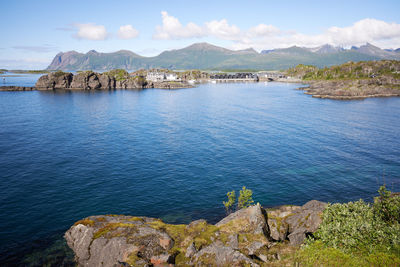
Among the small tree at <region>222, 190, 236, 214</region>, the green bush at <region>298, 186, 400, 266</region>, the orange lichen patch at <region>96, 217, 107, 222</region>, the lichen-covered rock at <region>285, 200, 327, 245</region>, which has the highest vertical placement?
the green bush at <region>298, 186, 400, 266</region>

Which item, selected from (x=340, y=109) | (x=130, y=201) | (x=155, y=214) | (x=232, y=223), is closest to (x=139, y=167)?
(x=130, y=201)

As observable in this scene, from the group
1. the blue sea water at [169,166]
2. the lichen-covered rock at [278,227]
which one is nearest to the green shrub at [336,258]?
the lichen-covered rock at [278,227]

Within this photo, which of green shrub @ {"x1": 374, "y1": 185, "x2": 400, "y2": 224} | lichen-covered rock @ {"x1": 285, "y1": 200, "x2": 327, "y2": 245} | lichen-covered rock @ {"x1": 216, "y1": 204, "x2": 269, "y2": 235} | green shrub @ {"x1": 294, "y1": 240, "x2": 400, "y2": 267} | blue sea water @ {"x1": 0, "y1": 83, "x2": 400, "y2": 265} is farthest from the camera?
blue sea water @ {"x1": 0, "y1": 83, "x2": 400, "y2": 265}

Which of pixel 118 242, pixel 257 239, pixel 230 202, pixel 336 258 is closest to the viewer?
pixel 336 258

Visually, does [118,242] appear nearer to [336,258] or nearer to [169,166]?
[336,258]

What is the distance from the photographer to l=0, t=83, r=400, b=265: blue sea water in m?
44.6

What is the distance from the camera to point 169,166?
64562 mm

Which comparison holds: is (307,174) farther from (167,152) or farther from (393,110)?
(393,110)

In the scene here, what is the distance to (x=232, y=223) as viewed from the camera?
30.5 meters

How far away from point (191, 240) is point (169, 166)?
36720 millimetres

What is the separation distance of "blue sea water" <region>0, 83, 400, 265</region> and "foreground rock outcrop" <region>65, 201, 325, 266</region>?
9.17m

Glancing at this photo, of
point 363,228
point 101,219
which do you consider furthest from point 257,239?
point 101,219

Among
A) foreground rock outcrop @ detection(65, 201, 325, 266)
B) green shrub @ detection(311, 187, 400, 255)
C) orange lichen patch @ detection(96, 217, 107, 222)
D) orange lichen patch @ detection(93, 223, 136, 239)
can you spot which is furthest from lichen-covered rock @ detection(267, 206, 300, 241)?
orange lichen patch @ detection(96, 217, 107, 222)

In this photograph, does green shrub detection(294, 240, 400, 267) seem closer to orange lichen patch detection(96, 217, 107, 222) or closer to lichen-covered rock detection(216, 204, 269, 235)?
lichen-covered rock detection(216, 204, 269, 235)
